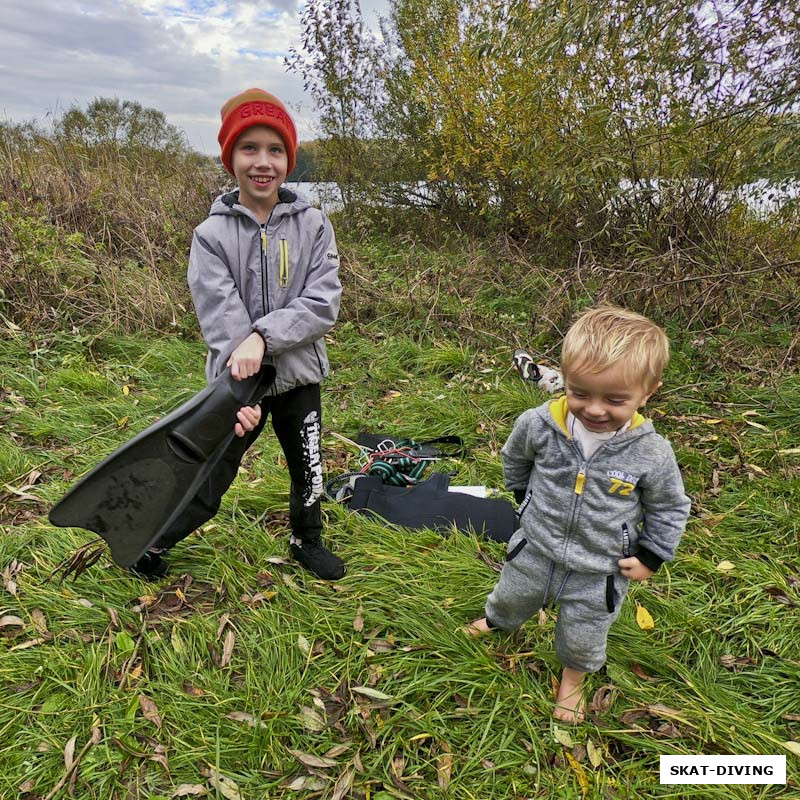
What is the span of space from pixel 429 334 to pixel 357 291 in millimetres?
1126

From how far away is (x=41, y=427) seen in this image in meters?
3.52

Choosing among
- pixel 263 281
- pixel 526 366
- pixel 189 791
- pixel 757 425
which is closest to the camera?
pixel 189 791

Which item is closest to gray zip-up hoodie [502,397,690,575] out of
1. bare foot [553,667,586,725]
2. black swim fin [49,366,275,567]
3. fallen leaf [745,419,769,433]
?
bare foot [553,667,586,725]

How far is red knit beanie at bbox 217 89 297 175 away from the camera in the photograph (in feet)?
5.91

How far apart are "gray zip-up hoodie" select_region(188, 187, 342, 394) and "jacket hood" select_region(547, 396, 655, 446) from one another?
854 mm

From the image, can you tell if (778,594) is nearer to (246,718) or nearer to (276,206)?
(246,718)

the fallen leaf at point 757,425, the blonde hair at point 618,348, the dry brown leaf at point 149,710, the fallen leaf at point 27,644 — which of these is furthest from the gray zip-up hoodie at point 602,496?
the fallen leaf at point 757,425

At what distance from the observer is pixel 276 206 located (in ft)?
6.40

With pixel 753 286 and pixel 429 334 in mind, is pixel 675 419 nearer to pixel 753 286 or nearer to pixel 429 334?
pixel 753 286

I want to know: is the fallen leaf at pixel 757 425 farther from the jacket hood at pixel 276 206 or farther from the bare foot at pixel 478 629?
the jacket hood at pixel 276 206

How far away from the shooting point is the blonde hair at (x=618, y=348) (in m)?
1.31

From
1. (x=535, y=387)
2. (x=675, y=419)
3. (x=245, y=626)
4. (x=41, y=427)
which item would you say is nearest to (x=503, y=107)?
(x=535, y=387)

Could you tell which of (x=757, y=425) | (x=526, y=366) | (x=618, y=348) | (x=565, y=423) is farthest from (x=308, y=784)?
(x=757, y=425)

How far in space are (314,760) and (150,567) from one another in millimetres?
1109
